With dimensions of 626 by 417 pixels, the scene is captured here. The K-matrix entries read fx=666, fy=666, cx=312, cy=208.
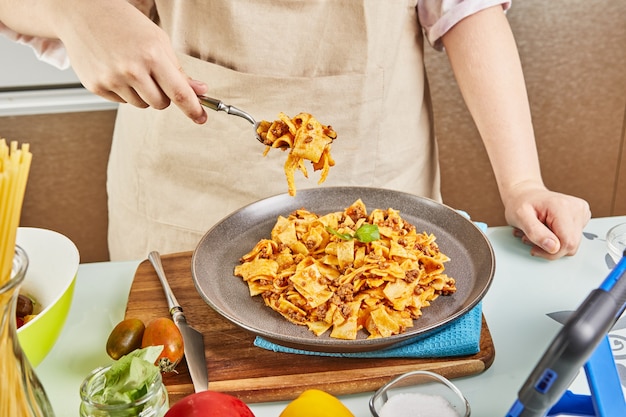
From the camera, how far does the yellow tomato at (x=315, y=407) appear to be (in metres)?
0.83

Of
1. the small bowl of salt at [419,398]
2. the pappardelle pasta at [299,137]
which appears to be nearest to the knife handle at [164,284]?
the pappardelle pasta at [299,137]

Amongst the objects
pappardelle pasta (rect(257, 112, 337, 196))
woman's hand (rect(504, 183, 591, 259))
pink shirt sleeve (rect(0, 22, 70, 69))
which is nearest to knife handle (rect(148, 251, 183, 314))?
pappardelle pasta (rect(257, 112, 337, 196))

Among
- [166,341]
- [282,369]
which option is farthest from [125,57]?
[282,369]

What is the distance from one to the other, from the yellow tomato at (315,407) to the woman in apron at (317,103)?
0.69 meters

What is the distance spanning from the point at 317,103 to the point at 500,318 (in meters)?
0.69

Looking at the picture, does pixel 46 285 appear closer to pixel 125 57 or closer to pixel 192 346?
pixel 192 346

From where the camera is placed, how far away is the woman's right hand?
3.68 ft

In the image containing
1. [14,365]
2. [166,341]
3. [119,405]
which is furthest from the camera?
[166,341]

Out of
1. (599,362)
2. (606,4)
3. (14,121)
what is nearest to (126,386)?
(599,362)

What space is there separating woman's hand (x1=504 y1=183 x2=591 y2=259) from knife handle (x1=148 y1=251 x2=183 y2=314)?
729 mm

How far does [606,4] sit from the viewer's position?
268 centimetres

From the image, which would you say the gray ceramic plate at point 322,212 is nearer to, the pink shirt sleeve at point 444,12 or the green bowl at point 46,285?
the green bowl at point 46,285

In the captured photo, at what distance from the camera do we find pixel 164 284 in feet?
4.16

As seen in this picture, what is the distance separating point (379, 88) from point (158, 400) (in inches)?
42.1
